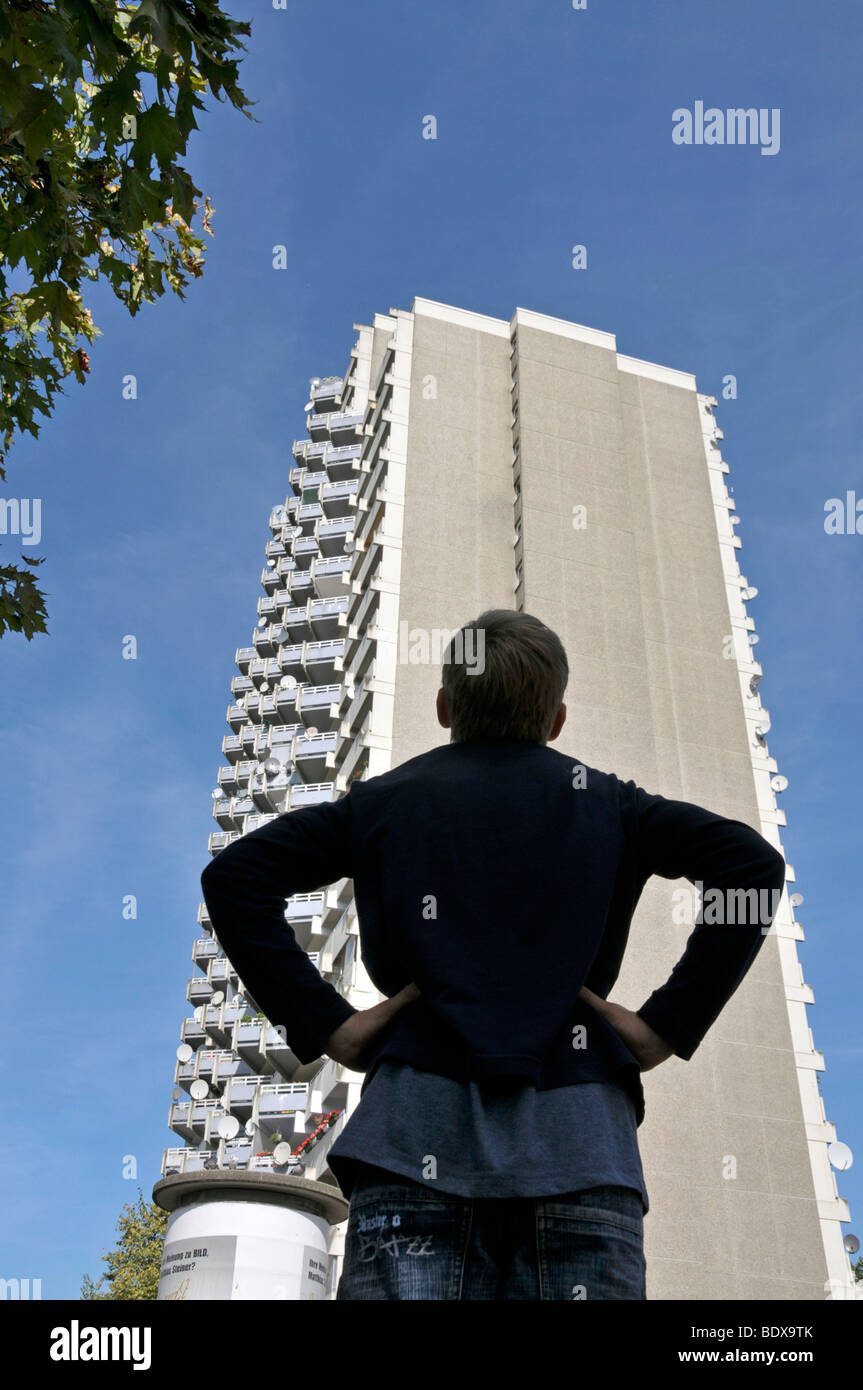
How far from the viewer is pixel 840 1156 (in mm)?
29531

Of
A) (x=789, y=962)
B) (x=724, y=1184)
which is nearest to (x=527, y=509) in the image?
(x=789, y=962)

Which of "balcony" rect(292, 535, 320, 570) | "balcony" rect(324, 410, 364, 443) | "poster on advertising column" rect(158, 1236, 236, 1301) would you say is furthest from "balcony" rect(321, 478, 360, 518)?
"poster on advertising column" rect(158, 1236, 236, 1301)

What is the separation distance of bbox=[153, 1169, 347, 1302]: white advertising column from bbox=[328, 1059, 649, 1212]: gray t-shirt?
50.4 feet

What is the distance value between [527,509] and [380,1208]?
3874cm

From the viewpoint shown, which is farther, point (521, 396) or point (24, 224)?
point (521, 396)

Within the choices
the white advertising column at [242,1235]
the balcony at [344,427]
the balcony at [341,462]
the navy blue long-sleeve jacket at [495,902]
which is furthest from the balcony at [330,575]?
the navy blue long-sleeve jacket at [495,902]

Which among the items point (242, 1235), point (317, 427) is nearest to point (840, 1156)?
point (242, 1235)

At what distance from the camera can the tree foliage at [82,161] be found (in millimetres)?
4133

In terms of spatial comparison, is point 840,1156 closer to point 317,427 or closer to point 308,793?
point 308,793

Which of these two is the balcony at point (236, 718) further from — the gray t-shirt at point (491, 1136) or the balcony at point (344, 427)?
the gray t-shirt at point (491, 1136)

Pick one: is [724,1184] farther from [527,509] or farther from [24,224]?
[24,224]

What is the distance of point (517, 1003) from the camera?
6.65 ft

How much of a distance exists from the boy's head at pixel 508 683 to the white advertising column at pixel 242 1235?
15259 millimetres

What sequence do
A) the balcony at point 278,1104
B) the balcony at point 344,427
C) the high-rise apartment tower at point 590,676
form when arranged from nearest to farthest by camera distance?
1. the high-rise apartment tower at point 590,676
2. the balcony at point 278,1104
3. the balcony at point 344,427
